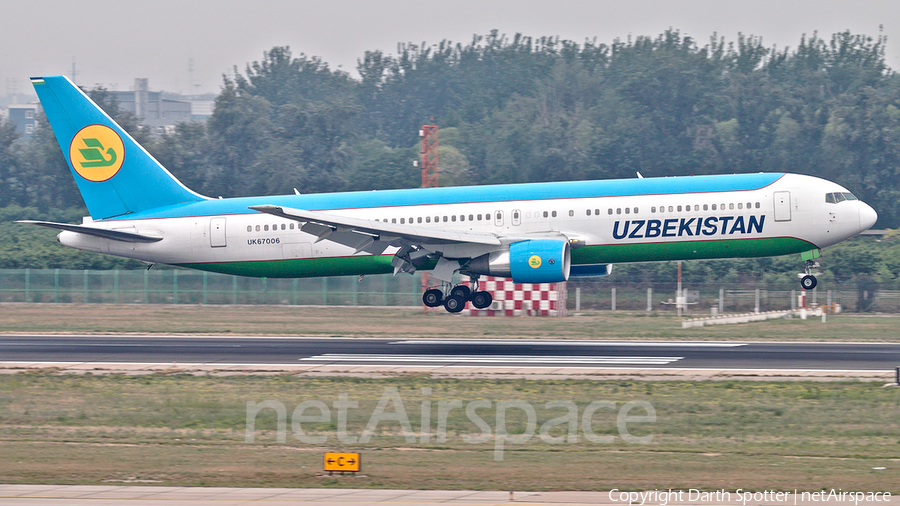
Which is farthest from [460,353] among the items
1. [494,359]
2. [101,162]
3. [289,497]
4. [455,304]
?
[289,497]

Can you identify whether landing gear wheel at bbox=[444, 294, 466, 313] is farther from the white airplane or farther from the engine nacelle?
the engine nacelle

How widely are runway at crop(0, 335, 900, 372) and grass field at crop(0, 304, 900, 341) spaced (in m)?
2.82

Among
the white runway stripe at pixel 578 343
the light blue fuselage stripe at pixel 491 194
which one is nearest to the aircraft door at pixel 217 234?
the light blue fuselage stripe at pixel 491 194

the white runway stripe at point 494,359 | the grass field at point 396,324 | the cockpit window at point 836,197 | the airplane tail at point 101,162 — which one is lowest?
the white runway stripe at point 494,359

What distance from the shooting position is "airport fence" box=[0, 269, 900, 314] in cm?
5334

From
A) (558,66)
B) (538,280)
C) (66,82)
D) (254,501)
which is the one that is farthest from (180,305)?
(558,66)

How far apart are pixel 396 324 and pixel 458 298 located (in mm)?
7308

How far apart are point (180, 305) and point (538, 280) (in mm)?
29672

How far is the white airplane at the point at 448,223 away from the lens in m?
35.5

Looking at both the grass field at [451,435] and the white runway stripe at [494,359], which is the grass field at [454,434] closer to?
the grass field at [451,435]

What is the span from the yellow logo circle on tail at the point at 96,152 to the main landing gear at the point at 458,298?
14144 millimetres

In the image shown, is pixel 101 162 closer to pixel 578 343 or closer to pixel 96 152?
pixel 96 152

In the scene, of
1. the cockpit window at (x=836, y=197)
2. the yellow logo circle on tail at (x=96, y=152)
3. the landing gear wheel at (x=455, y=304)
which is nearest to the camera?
the cockpit window at (x=836, y=197)

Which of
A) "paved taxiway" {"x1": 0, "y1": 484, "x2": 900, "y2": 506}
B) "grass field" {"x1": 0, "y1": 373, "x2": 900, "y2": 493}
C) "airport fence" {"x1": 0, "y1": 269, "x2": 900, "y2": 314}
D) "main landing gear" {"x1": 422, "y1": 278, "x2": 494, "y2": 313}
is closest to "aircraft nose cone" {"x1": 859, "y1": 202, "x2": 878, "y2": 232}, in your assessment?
"grass field" {"x1": 0, "y1": 373, "x2": 900, "y2": 493}
